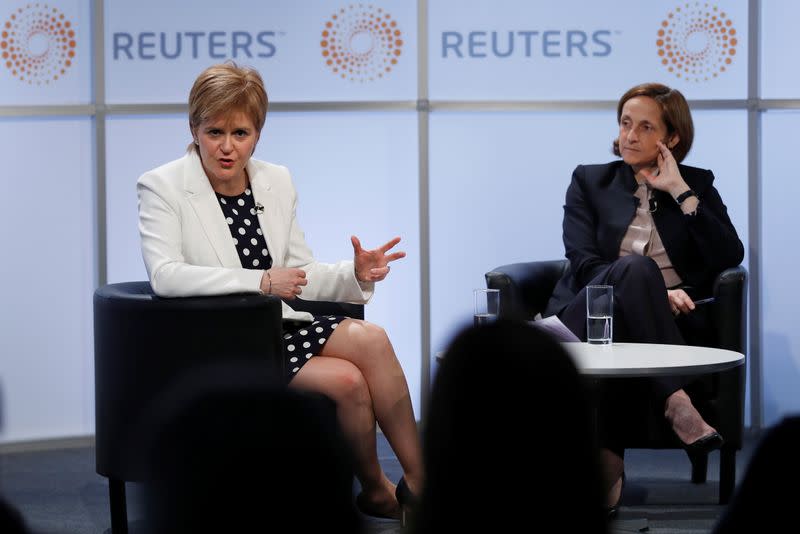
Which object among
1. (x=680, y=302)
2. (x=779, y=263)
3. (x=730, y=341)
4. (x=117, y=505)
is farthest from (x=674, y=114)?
(x=117, y=505)

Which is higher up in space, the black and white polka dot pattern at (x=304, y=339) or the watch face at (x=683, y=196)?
the watch face at (x=683, y=196)

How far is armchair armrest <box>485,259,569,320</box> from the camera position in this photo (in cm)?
394

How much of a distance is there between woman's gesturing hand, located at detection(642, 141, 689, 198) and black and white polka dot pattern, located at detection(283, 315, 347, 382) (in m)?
1.44

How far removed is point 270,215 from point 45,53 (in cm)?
205

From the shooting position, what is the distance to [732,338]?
3.64m

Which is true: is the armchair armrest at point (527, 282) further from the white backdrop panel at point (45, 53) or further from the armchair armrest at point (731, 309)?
the white backdrop panel at point (45, 53)

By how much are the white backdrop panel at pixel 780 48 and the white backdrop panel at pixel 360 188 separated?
5.50 ft

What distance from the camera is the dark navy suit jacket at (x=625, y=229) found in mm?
3914

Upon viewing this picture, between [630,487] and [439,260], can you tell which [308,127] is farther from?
[630,487]

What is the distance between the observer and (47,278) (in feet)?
16.1

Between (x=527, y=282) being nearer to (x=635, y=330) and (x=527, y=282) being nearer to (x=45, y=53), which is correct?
(x=635, y=330)

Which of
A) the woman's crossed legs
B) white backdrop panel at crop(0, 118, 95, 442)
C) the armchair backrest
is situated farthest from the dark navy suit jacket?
white backdrop panel at crop(0, 118, 95, 442)

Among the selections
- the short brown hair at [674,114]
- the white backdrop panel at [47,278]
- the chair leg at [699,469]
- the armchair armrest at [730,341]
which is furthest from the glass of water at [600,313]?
the white backdrop panel at [47,278]

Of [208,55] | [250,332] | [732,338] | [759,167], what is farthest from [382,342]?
[759,167]
